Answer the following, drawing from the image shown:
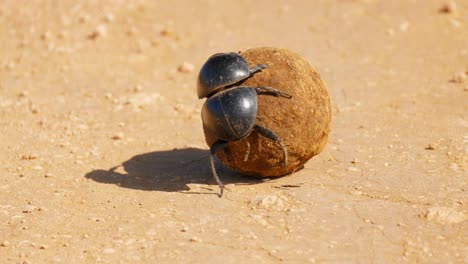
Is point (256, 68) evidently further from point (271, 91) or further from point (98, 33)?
point (98, 33)

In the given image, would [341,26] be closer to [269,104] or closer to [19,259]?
[269,104]

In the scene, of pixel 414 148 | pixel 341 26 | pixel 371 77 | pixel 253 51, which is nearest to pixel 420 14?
pixel 341 26

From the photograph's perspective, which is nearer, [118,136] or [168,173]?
[168,173]

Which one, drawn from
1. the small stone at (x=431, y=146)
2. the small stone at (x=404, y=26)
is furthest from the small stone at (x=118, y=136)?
the small stone at (x=404, y=26)

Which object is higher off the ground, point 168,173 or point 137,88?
point 137,88

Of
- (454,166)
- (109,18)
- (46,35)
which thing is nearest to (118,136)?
(454,166)
